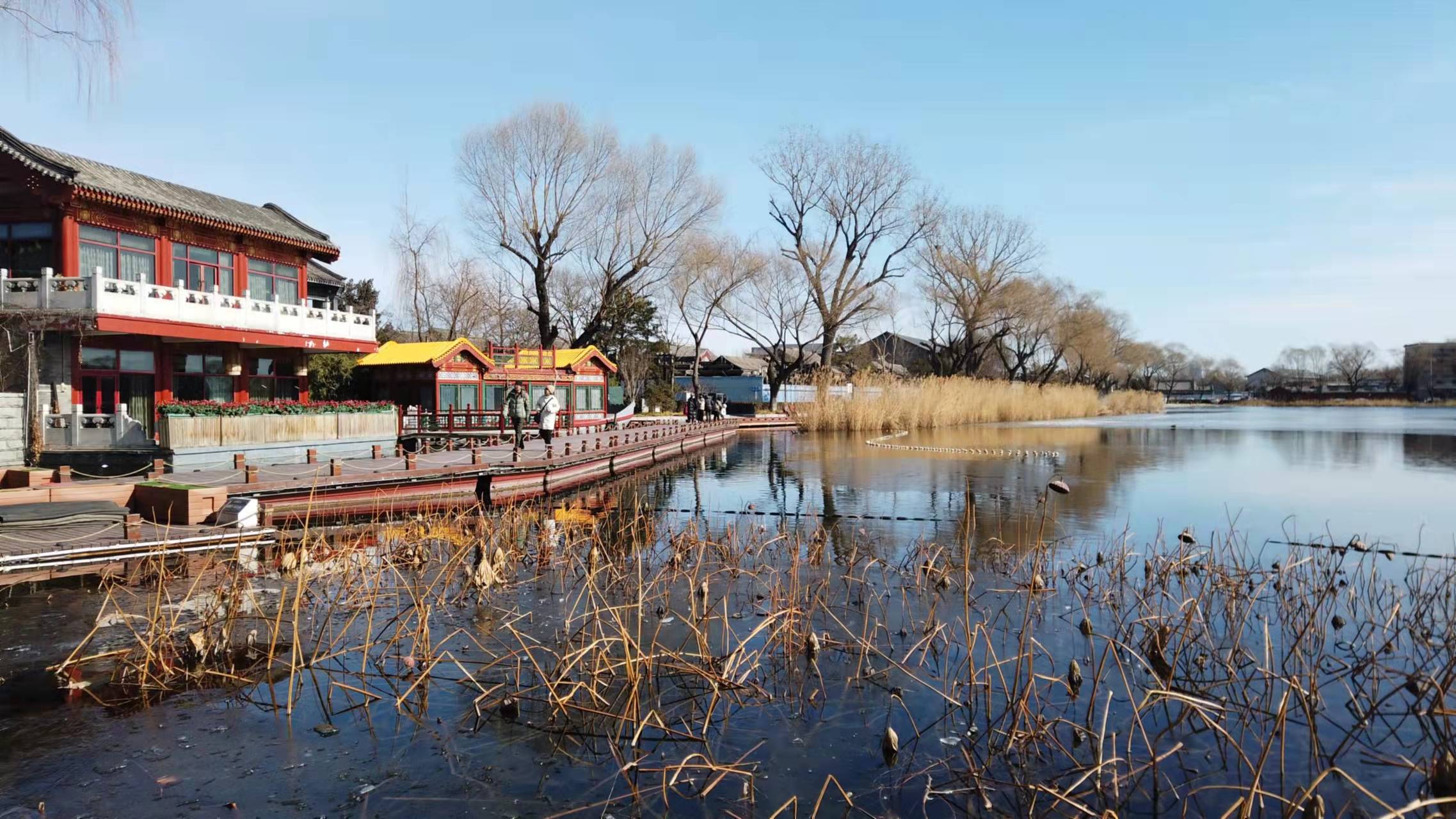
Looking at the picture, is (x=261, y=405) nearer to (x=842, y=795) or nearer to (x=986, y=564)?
(x=986, y=564)

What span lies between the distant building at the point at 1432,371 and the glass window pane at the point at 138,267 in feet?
364

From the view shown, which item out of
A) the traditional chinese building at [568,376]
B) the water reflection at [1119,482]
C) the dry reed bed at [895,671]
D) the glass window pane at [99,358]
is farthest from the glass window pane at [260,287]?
the dry reed bed at [895,671]

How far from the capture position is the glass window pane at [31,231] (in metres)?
19.8

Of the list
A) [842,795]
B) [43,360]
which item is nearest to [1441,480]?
[842,795]

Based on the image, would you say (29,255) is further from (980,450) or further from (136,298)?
(980,450)

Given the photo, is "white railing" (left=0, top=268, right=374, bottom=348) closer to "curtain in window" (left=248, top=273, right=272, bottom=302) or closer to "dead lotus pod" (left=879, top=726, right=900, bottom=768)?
"curtain in window" (left=248, top=273, right=272, bottom=302)

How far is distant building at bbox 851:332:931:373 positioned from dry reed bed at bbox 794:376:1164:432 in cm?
1540

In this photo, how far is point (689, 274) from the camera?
4997 cm

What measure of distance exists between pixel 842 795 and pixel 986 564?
6742 mm

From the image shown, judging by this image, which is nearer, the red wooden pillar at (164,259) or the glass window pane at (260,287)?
the red wooden pillar at (164,259)

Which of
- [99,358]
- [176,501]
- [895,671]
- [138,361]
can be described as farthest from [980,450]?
[99,358]

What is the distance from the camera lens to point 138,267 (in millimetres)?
21188

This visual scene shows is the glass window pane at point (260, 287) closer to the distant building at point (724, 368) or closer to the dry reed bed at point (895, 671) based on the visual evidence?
the dry reed bed at point (895, 671)

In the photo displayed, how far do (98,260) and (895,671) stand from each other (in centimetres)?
2145
